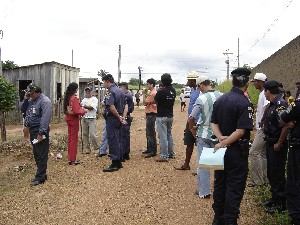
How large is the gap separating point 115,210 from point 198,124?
1.79 meters

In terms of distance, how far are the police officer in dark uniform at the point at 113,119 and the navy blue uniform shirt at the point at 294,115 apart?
380 centimetres

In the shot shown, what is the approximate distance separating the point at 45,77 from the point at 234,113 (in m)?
16.4

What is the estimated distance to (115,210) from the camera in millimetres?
5289

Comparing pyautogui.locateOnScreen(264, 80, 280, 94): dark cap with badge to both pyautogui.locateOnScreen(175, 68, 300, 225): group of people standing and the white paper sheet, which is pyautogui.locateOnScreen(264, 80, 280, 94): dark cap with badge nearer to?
pyautogui.locateOnScreen(175, 68, 300, 225): group of people standing

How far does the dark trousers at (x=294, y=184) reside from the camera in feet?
14.0

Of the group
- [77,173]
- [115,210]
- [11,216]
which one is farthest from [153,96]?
[11,216]

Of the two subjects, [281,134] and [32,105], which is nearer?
[281,134]

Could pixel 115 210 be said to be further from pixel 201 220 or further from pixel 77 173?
pixel 77 173

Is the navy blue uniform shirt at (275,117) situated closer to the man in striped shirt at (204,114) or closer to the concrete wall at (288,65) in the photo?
the man in striped shirt at (204,114)

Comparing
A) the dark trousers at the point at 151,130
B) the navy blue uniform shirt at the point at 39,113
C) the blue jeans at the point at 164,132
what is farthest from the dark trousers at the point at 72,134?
the blue jeans at the point at 164,132

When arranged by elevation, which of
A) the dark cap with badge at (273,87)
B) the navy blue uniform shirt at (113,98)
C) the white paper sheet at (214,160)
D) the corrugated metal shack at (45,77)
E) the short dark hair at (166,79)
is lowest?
the white paper sheet at (214,160)

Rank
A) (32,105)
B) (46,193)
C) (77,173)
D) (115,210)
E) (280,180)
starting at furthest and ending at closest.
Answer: (77,173) < (32,105) < (46,193) < (115,210) < (280,180)

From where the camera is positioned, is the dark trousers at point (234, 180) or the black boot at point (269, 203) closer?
the dark trousers at point (234, 180)

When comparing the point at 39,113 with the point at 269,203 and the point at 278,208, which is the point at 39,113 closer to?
the point at 269,203
